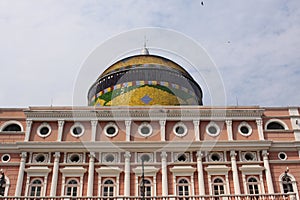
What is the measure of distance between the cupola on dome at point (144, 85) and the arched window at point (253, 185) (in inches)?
405

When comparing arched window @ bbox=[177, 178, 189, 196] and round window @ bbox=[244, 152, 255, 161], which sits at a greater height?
round window @ bbox=[244, 152, 255, 161]

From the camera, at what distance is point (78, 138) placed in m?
28.5

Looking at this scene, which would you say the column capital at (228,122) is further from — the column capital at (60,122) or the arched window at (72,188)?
the column capital at (60,122)

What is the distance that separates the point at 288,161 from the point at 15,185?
2038 centimetres

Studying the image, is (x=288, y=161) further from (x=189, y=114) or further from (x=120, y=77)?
(x=120, y=77)

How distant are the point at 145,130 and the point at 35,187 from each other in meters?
9.19

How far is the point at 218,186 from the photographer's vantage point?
2714cm

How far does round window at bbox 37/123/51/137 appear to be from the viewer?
28.8m

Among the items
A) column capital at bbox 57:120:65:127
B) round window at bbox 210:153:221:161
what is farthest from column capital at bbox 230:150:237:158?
column capital at bbox 57:120:65:127

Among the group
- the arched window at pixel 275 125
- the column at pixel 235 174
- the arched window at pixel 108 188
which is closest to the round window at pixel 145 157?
the arched window at pixel 108 188

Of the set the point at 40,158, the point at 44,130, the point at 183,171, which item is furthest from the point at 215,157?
the point at 44,130

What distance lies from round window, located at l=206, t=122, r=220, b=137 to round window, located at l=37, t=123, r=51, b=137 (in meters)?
12.5

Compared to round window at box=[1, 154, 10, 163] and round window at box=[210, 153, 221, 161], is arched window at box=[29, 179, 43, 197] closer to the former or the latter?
round window at box=[1, 154, 10, 163]

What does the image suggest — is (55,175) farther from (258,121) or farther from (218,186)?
(258,121)
